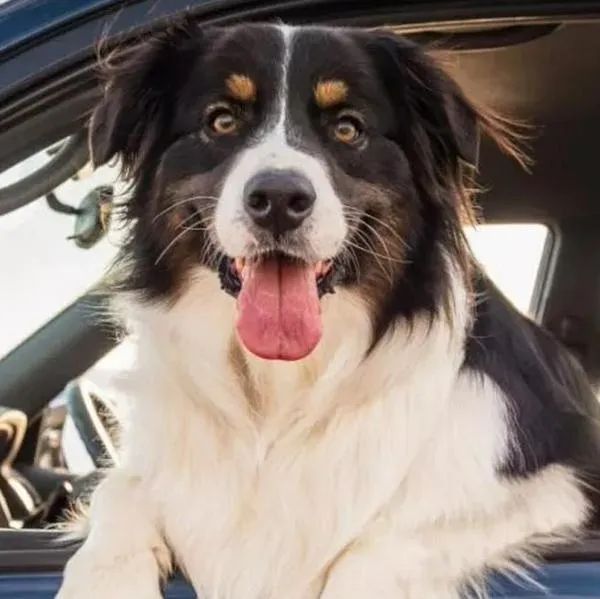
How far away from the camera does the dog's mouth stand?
1.81 meters

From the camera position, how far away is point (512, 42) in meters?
2.09

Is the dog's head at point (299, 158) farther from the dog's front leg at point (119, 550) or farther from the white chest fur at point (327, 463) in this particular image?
the dog's front leg at point (119, 550)

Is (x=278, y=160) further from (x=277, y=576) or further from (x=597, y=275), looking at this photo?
(x=597, y=275)

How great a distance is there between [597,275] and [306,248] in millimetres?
1334

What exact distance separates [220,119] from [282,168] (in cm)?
26

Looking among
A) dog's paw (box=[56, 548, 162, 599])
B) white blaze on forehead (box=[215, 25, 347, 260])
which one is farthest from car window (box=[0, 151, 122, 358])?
dog's paw (box=[56, 548, 162, 599])

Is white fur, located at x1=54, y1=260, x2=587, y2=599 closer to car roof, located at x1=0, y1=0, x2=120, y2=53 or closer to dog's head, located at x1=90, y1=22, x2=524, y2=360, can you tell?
dog's head, located at x1=90, y1=22, x2=524, y2=360

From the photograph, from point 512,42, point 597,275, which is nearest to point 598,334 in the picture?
point 597,275

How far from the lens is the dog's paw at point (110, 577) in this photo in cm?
161

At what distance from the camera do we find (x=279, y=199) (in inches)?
71.9

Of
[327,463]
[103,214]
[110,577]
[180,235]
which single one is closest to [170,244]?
[180,235]

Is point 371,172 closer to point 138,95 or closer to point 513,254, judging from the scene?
point 138,95

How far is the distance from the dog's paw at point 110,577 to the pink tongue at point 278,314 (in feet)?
1.12

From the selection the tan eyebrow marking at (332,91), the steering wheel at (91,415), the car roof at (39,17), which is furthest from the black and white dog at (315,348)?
the steering wheel at (91,415)
